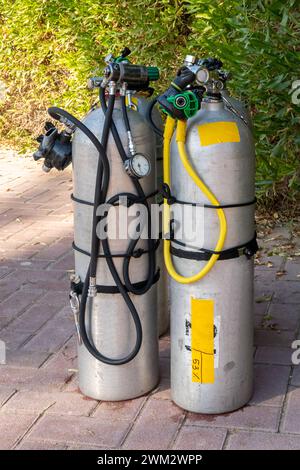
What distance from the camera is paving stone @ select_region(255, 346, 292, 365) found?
3814mm

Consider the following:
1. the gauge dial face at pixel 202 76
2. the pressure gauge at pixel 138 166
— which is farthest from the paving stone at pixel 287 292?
the gauge dial face at pixel 202 76

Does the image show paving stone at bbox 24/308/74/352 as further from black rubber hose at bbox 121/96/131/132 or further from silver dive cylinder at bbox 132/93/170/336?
black rubber hose at bbox 121/96/131/132

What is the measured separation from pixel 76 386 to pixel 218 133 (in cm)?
137

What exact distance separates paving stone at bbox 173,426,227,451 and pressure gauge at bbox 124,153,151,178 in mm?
1058

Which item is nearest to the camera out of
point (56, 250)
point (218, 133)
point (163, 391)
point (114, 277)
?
point (218, 133)

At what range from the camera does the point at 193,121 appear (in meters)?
3.10

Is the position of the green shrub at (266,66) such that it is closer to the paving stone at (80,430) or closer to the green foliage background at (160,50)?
the green foliage background at (160,50)

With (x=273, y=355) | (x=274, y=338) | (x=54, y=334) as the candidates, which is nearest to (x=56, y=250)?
(x=54, y=334)

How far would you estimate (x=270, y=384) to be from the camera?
11.8 feet

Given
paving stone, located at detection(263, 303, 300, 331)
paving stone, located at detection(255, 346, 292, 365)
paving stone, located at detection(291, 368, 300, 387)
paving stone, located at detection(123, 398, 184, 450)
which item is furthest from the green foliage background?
paving stone, located at detection(123, 398, 184, 450)

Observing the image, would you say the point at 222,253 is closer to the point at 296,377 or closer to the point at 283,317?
the point at 296,377

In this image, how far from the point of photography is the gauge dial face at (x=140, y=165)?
311cm

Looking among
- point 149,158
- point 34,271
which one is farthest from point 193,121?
point 34,271
